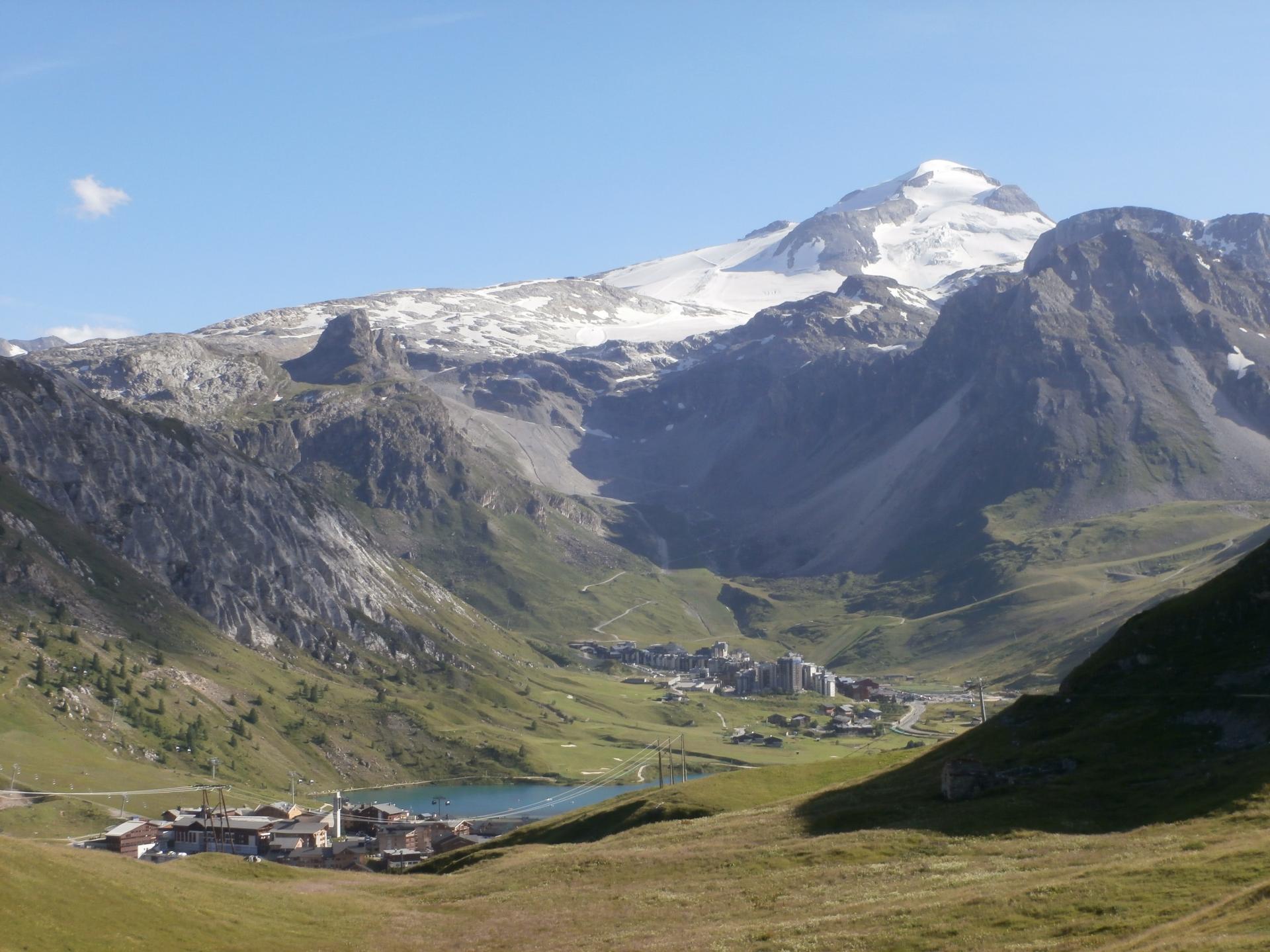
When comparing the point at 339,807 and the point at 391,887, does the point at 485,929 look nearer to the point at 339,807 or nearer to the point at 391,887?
the point at 391,887

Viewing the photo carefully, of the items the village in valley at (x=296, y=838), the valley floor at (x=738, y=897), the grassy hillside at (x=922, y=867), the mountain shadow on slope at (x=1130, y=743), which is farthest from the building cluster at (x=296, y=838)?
the mountain shadow on slope at (x=1130, y=743)

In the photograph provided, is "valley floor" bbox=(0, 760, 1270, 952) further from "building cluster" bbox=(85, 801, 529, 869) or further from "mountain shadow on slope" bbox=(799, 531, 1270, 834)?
"building cluster" bbox=(85, 801, 529, 869)

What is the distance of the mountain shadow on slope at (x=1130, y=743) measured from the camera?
80.6 metres

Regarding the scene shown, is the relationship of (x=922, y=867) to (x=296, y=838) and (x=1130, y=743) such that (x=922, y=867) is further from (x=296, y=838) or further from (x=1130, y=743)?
(x=296, y=838)

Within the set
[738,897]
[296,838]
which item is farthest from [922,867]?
[296,838]

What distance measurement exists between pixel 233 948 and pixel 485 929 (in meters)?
15.1

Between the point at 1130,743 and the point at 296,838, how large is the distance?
334 feet

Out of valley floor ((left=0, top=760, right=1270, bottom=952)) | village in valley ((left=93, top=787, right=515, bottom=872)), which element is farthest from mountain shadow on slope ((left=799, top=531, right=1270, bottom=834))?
village in valley ((left=93, top=787, right=515, bottom=872))

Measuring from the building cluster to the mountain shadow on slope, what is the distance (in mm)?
64891

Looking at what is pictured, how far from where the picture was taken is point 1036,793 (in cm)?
8694

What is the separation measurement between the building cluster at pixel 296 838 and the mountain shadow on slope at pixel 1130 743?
213ft

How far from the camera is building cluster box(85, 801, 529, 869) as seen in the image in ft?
477

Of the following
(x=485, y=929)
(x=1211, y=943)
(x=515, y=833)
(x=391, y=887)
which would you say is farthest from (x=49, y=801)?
(x=1211, y=943)

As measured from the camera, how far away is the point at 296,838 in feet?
509
